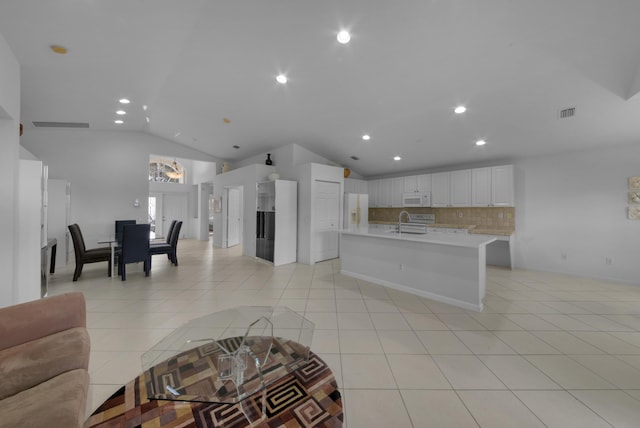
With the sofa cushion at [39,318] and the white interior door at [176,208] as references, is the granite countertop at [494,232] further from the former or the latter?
the white interior door at [176,208]

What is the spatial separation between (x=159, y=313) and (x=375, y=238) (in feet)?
10.6

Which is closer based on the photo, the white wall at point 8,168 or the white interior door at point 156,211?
the white wall at point 8,168

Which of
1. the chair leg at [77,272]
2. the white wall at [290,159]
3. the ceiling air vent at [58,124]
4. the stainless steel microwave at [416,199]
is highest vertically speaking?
the ceiling air vent at [58,124]

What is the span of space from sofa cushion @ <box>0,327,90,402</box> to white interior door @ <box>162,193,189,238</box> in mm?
8993

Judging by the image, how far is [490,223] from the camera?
5441 mm

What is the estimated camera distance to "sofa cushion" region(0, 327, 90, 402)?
1166mm

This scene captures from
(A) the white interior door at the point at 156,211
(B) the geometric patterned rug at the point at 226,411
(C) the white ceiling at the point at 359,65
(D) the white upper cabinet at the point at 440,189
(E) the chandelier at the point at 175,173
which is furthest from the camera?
(E) the chandelier at the point at 175,173

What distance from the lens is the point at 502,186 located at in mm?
4996

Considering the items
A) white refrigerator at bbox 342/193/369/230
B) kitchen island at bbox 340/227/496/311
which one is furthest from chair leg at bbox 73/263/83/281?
white refrigerator at bbox 342/193/369/230

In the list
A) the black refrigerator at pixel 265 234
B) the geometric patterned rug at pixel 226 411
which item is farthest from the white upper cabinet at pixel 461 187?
the geometric patterned rug at pixel 226 411

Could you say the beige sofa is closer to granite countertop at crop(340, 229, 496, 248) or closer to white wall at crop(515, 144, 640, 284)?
granite countertop at crop(340, 229, 496, 248)

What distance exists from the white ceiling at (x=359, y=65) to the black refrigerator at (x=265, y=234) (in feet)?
6.90

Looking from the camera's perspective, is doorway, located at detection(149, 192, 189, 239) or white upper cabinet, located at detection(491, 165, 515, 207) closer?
white upper cabinet, located at detection(491, 165, 515, 207)

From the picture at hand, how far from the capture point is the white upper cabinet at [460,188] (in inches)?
214
